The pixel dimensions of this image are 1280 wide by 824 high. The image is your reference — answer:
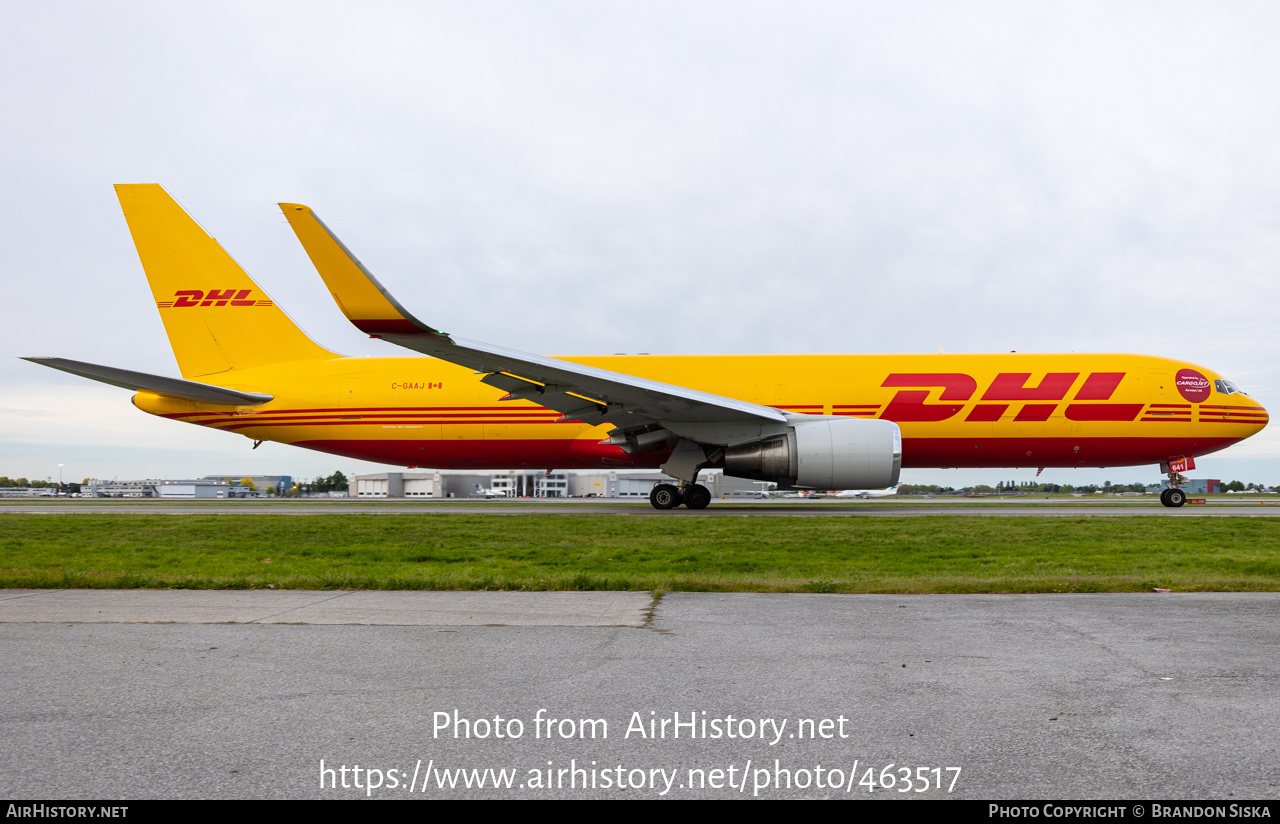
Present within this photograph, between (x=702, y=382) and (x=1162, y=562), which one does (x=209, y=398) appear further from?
(x=1162, y=562)

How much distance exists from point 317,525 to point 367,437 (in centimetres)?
758

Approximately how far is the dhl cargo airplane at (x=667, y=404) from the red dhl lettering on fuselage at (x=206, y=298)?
0.03m

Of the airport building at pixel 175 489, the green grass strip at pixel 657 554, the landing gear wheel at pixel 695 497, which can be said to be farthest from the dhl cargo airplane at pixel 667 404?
the airport building at pixel 175 489

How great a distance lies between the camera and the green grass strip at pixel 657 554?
6.25 meters

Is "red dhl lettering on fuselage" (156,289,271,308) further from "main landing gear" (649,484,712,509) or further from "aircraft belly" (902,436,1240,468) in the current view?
"aircraft belly" (902,436,1240,468)

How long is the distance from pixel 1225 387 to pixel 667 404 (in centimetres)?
1449

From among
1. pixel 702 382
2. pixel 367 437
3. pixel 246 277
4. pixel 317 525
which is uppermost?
pixel 246 277

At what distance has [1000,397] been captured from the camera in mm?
18219

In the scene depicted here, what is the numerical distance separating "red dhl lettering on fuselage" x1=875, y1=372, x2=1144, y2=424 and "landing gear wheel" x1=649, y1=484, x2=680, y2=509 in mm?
4584

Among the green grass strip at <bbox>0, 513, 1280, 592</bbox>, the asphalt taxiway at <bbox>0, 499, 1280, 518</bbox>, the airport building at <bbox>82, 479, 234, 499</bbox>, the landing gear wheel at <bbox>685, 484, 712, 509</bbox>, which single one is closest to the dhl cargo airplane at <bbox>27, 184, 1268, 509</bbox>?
the landing gear wheel at <bbox>685, 484, 712, 509</bbox>

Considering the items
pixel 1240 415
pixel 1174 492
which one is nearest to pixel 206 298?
pixel 1174 492

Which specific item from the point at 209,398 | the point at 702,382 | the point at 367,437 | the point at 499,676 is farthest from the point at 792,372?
the point at 499,676

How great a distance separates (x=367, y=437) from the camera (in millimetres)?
19672

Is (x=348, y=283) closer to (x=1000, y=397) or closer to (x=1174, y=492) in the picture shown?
(x=1000, y=397)
